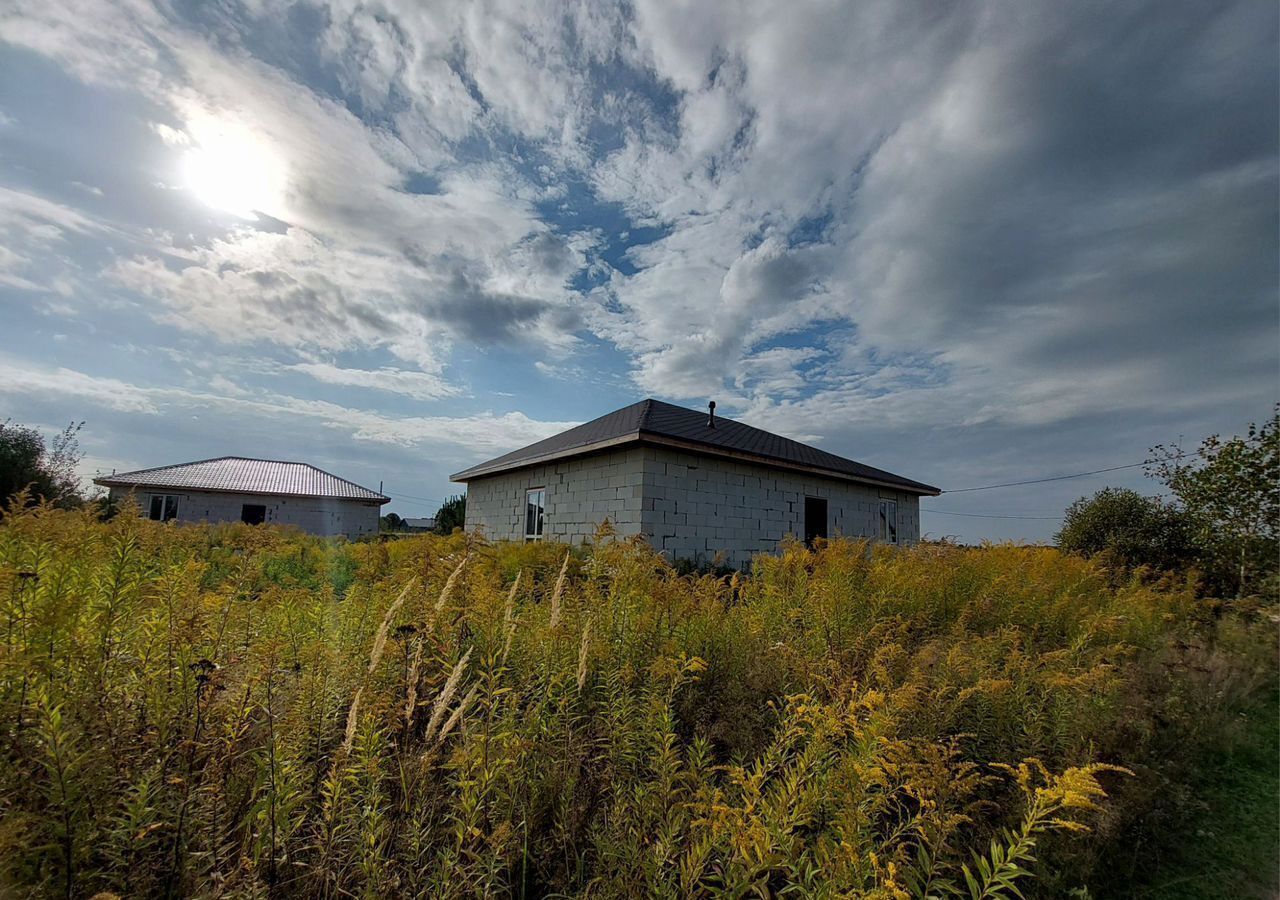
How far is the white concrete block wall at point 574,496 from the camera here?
999 centimetres

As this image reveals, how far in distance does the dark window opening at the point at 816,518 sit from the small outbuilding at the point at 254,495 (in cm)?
1897

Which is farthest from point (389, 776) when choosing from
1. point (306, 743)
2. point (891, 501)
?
point (891, 501)

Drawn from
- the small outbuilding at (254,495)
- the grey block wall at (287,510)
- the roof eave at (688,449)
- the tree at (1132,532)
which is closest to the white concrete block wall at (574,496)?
the roof eave at (688,449)

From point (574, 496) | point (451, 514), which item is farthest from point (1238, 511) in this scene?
point (451, 514)

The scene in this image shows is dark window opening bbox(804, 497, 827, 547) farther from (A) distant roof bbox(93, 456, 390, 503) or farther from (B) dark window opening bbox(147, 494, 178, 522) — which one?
(B) dark window opening bbox(147, 494, 178, 522)

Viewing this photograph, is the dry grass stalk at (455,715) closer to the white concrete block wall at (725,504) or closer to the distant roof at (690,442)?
the white concrete block wall at (725,504)

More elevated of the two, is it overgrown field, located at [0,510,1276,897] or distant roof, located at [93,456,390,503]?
distant roof, located at [93,456,390,503]

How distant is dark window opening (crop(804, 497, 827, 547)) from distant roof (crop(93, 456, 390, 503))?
21.7 m

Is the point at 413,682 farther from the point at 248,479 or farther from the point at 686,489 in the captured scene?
the point at 248,479

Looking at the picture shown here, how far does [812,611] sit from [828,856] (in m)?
2.61

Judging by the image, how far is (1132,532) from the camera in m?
11.1

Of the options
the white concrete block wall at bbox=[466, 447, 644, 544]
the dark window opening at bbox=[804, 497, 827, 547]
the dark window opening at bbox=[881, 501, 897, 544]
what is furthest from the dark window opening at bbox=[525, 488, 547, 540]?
the dark window opening at bbox=[881, 501, 897, 544]

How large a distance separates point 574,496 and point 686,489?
8.54 ft

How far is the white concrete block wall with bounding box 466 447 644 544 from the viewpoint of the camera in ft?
32.8
